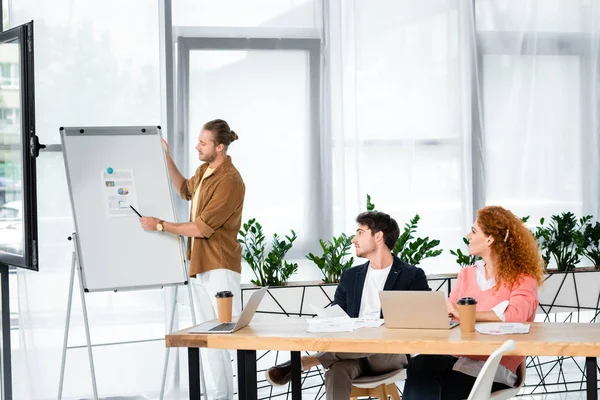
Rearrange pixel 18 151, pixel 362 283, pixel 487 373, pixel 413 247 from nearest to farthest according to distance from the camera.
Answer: pixel 487 373 < pixel 362 283 < pixel 18 151 < pixel 413 247

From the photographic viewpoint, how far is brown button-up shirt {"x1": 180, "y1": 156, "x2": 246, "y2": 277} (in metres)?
4.70

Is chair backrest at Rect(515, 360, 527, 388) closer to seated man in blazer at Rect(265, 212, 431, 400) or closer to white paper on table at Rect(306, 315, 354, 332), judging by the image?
seated man in blazer at Rect(265, 212, 431, 400)

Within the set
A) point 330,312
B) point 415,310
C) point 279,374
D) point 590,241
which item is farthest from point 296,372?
point 590,241

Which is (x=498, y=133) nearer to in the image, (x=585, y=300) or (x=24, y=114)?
(x=585, y=300)

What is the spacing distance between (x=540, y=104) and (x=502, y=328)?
322 cm

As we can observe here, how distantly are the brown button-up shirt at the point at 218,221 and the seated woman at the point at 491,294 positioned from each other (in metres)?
1.48

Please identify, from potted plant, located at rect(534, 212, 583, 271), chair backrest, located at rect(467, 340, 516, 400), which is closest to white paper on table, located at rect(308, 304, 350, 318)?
chair backrest, located at rect(467, 340, 516, 400)

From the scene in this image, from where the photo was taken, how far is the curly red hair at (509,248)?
3.60m

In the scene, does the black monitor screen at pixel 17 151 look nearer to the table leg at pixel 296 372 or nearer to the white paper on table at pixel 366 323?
the table leg at pixel 296 372

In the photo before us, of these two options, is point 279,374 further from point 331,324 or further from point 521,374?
point 521,374

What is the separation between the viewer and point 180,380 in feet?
17.9

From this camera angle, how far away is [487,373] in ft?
8.39

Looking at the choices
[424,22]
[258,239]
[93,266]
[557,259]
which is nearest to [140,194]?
[93,266]

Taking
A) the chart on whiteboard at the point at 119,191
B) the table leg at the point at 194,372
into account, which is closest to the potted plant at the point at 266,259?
the chart on whiteboard at the point at 119,191
